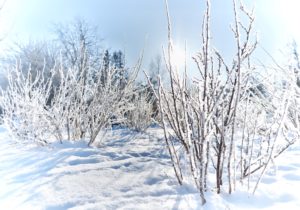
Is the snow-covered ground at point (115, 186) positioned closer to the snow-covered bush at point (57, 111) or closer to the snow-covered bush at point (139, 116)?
the snow-covered bush at point (57, 111)

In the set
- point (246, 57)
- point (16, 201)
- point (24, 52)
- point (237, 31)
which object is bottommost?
point (16, 201)

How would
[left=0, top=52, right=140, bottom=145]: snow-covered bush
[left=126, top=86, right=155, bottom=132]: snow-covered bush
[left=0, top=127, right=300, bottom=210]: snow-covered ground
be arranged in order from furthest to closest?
1. [left=126, top=86, right=155, bottom=132]: snow-covered bush
2. [left=0, top=52, right=140, bottom=145]: snow-covered bush
3. [left=0, top=127, right=300, bottom=210]: snow-covered ground

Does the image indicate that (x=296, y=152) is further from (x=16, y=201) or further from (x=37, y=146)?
(x=37, y=146)

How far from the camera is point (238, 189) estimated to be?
2096 mm

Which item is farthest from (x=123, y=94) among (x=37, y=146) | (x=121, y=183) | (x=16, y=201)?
(x=16, y=201)

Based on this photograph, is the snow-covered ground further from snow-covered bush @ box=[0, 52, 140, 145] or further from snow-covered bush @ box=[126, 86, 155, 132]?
snow-covered bush @ box=[126, 86, 155, 132]

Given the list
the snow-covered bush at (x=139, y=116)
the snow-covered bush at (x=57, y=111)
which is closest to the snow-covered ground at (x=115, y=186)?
the snow-covered bush at (x=57, y=111)

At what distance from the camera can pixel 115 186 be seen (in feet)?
7.59

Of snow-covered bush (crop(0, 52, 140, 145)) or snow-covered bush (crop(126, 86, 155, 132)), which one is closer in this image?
snow-covered bush (crop(0, 52, 140, 145))

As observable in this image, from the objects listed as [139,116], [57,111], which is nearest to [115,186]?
[57,111]

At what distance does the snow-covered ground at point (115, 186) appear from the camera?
193 cm

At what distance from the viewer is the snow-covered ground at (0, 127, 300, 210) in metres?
1.93

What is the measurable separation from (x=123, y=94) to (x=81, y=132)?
3.33ft

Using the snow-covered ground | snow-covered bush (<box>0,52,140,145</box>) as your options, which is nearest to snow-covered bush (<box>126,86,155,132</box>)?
snow-covered bush (<box>0,52,140,145</box>)
